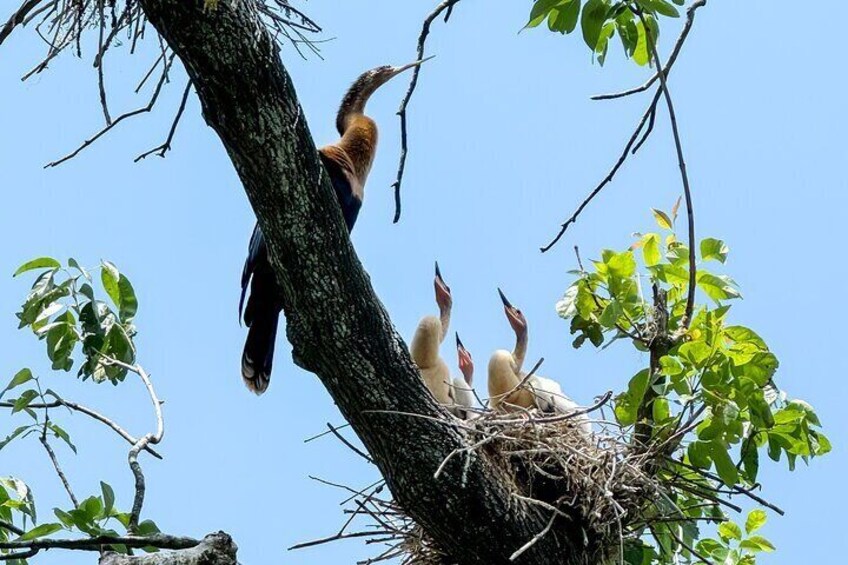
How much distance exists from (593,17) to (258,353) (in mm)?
1847

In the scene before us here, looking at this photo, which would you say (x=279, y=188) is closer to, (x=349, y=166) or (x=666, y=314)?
(x=666, y=314)

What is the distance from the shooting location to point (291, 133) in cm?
317

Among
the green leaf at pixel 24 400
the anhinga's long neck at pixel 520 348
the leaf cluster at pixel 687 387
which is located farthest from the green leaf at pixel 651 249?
the green leaf at pixel 24 400

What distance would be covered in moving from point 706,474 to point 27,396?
2069mm

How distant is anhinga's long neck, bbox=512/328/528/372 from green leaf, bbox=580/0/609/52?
2.19 m

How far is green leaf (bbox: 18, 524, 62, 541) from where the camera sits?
3234mm

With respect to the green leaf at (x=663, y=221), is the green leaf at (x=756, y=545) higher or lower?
lower

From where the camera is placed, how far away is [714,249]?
404cm

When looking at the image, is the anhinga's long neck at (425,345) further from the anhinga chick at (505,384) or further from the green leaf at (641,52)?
the green leaf at (641,52)

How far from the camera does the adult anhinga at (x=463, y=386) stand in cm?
455

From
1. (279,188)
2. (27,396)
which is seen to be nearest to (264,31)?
(279,188)

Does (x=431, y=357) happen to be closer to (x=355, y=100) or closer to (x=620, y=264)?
(x=620, y=264)

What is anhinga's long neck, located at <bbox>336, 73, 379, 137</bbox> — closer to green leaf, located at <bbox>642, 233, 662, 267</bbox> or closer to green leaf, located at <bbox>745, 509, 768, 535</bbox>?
green leaf, located at <bbox>642, 233, 662, 267</bbox>

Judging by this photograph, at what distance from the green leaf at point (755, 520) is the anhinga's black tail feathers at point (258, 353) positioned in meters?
1.81
